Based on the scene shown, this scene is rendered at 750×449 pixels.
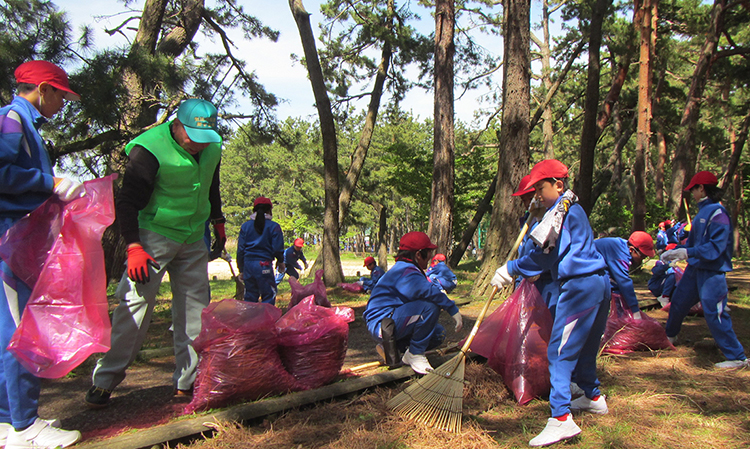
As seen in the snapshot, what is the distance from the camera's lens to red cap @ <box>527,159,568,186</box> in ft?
9.56

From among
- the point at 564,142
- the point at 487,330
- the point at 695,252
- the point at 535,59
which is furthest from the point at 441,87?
the point at 564,142

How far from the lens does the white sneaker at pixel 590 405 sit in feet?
9.76

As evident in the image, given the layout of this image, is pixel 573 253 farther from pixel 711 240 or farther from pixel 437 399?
pixel 711 240

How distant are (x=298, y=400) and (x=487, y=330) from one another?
1.43 m

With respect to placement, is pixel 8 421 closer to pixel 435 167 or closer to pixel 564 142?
pixel 435 167

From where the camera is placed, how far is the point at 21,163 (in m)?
2.42

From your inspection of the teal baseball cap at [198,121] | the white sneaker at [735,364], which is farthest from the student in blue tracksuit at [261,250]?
the white sneaker at [735,364]

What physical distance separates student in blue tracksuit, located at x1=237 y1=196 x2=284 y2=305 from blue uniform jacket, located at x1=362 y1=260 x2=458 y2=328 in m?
2.79

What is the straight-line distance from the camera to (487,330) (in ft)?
11.5

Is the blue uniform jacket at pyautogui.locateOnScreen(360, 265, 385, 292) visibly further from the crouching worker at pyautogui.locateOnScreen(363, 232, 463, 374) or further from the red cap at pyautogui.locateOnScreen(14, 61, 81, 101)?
the red cap at pyautogui.locateOnScreen(14, 61, 81, 101)

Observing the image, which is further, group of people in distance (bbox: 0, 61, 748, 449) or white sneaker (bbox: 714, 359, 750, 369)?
white sneaker (bbox: 714, 359, 750, 369)

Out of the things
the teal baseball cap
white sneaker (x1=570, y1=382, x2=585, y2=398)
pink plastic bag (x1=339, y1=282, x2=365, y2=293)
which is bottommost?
pink plastic bag (x1=339, y1=282, x2=365, y2=293)

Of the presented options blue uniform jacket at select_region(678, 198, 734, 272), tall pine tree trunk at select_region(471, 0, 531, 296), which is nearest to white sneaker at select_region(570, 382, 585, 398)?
blue uniform jacket at select_region(678, 198, 734, 272)

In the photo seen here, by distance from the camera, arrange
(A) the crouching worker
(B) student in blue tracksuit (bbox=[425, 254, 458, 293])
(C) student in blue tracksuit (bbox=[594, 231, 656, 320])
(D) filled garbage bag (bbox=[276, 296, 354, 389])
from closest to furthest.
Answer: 1. (D) filled garbage bag (bbox=[276, 296, 354, 389])
2. (A) the crouching worker
3. (C) student in blue tracksuit (bbox=[594, 231, 656, 320])
4. (B) student in blue tracksuit (bbox=[425, 254, 458, 293])
